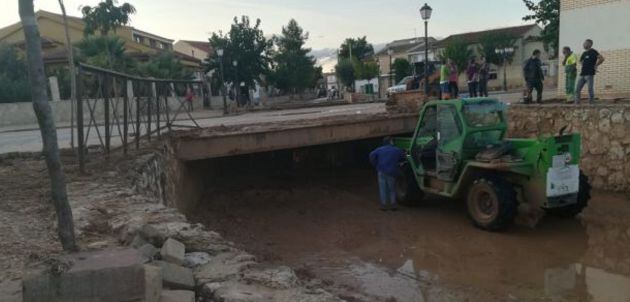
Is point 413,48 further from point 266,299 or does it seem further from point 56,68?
point 266,299

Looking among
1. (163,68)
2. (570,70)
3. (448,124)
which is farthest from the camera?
(163,68)

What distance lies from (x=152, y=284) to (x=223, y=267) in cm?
110

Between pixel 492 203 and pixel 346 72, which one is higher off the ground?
pixel 346 72

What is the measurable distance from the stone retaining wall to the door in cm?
460

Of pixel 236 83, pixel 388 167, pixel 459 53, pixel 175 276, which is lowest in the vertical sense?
pixel 388 167

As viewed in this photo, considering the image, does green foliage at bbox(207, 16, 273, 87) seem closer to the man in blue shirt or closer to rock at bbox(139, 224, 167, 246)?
the man in blue shirt

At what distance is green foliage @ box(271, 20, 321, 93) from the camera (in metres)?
46.0

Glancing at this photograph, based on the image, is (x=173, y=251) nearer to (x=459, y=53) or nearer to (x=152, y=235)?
(x=152, y=235)

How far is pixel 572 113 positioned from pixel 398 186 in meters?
4.82

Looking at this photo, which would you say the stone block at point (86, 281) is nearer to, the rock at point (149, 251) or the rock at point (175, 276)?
the rock at point (175, 276)

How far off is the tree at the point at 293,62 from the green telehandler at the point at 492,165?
34737 mm

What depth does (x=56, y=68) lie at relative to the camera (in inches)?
1251

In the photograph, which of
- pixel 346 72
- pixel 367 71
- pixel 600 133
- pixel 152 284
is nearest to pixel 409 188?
pixel 600 133

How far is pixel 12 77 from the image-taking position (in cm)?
3108
